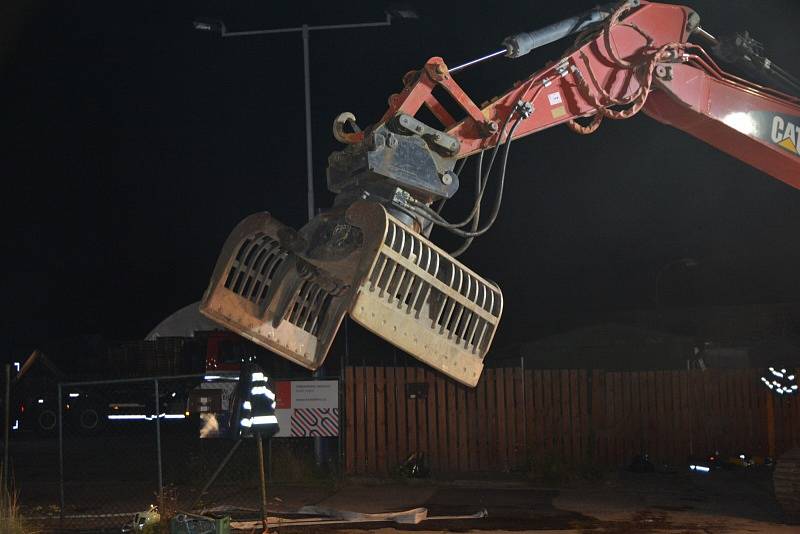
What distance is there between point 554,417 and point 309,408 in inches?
165

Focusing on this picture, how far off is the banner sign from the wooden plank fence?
12.6 inches

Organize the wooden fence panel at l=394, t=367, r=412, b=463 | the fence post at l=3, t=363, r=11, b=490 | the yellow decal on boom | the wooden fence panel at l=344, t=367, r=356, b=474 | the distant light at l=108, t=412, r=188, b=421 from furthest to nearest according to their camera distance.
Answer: the distant light at l=108, t=412, r=188, b=421
the wooden fence panel at l=394, t=367, r=412, b=463
the wooden fence panel at l=344, t=367, r=356, b=474
the fence post at l=3, t=363, r=11, b=490
the yellow decal on boom

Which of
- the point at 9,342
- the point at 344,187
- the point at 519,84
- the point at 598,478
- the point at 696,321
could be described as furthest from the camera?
the point at 9,342

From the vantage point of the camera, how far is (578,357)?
31.6m

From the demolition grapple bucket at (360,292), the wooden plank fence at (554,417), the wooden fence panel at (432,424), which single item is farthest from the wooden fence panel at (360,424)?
the demolition grapple bucket at (360,292)

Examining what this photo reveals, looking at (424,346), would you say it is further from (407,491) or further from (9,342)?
(9,342)

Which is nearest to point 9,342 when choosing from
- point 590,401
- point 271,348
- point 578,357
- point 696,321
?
point 578,357

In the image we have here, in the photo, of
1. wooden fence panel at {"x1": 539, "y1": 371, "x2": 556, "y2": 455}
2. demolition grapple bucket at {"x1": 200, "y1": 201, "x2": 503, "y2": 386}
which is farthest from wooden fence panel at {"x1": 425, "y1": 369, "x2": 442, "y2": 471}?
demolition grapple bucket at {"x1": 200, "y1": 201, "x2": 503, "y2": 386}

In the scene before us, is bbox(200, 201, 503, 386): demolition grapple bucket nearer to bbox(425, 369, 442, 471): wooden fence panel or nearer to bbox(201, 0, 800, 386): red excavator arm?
bbox(201, 0, 800, 386): red excavator arm

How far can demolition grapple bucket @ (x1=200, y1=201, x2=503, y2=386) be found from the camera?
612cm

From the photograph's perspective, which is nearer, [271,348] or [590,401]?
[271,348]

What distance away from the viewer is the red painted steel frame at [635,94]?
7.27 metres

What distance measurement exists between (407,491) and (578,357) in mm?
18617

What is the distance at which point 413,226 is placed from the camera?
663 cm
